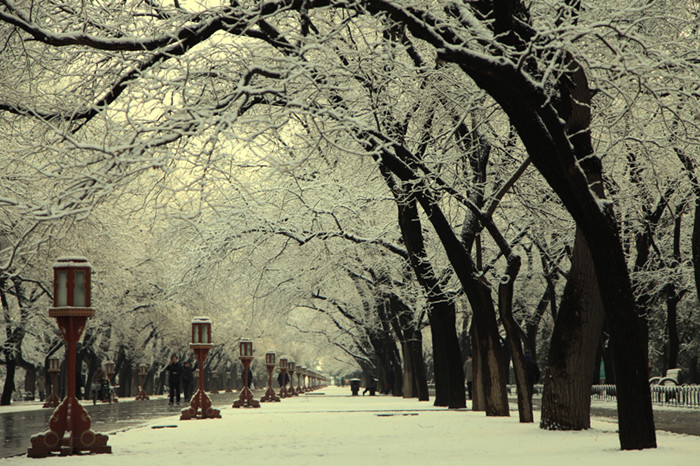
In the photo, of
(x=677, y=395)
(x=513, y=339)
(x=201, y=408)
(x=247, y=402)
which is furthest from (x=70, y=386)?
(x=677, y=395)

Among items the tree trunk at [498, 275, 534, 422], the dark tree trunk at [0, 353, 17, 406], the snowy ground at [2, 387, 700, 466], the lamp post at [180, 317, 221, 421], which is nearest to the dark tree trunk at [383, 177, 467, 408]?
the tree trunk at [498, 275, 534, 422]

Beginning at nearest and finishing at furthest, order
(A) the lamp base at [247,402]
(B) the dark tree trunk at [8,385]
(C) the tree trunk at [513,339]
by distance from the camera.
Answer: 1. (C) the tree trunk at [513,339]
2. (A) the lamp base at [247,402]
3. (B) the dark tree trunk at [8,385]

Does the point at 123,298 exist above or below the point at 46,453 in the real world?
above

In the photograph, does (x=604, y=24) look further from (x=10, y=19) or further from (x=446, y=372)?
(x=446, y=372)

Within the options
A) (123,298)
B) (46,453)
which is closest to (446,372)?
(46,453)

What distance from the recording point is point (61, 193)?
34.0ft

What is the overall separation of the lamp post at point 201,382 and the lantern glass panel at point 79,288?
8149 mm

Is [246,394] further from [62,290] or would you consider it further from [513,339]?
[62,290]

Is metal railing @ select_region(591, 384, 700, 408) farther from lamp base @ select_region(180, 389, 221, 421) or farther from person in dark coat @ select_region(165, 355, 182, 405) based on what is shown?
person in dark coat @ select_region(165, 355, 182, 405)

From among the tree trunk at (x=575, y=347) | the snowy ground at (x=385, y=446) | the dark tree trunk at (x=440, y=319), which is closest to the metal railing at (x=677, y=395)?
the dark tree trunk at (x=440, y=319)

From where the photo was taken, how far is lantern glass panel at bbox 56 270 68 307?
439 inches

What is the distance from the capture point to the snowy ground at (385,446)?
8.99m

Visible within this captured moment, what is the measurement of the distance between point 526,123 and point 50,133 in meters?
8.19

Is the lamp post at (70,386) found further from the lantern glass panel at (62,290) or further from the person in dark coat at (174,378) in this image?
the person in dark coat at (174,378)
